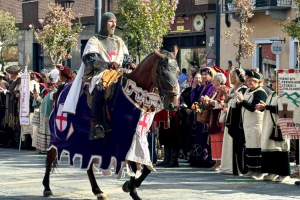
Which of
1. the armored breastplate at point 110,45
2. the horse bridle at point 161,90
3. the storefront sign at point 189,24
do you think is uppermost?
the storefront sign at point 189,24

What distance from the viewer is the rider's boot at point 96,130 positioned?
10.1 metres

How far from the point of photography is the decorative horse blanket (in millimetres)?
9883

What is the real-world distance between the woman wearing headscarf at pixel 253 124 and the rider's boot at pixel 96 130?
12.4 feet

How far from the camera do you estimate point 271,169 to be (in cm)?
1297

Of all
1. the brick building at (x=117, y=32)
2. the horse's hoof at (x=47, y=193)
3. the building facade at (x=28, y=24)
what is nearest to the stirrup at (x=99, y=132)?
the horse's hoof at (x=47, y=193)

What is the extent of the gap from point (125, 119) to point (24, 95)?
8921 millimetres

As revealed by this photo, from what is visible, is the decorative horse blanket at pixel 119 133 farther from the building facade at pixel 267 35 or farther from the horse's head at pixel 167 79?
the building facade at pixel 267 35

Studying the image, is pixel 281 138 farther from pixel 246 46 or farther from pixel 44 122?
pixel 246 46

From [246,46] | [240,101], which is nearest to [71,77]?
[240,101]

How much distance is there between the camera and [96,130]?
10.1 meters

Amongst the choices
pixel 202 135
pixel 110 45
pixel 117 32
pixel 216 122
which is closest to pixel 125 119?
pixel 110 45

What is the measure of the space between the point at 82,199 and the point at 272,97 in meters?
4.01

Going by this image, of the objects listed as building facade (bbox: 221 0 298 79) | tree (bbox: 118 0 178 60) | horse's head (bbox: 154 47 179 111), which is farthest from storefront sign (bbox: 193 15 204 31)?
horse's head (bbox: 154 47 179 111)

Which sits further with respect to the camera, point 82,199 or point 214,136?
point 214,136
